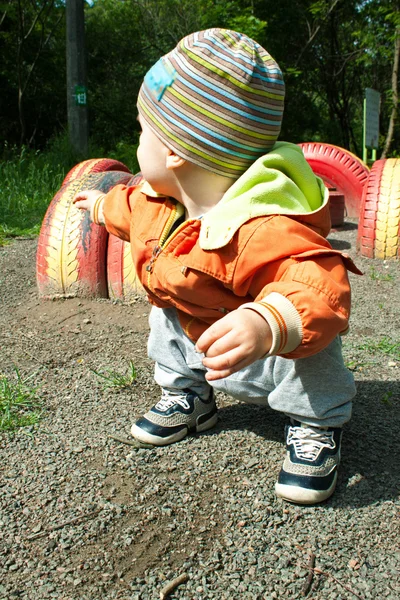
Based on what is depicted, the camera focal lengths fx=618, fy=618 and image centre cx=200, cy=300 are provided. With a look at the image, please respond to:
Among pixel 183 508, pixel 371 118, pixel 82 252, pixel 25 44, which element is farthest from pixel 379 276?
pixel 25 44

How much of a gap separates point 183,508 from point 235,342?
58 cm

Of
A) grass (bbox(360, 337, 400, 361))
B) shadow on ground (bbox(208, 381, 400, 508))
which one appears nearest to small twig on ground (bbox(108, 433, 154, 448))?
shadow on ground (bbox(208, 381, 400, 508))

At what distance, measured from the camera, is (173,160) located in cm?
172

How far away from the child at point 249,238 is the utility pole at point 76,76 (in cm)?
786

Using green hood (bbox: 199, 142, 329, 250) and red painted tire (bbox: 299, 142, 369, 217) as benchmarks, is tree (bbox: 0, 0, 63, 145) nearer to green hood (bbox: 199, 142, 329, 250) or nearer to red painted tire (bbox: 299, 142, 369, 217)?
red painted tire (bbox: 299, 142, 369, 217)

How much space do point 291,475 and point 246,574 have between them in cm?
35

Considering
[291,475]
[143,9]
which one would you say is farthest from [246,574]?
[143,9]

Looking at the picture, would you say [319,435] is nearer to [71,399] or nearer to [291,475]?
[291,475]

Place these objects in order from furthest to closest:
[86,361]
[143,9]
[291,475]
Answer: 1. [143,9]
2. [86,361]
3. [291,475]

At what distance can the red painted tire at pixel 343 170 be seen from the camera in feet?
20.2

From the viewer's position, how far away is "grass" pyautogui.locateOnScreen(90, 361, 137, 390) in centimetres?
234

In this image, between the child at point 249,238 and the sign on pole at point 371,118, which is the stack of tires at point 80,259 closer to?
the child at point 249,238

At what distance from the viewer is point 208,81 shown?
1.61 m

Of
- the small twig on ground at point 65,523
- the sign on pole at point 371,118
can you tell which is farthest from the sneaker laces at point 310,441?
the sign on pole at point 371,118
